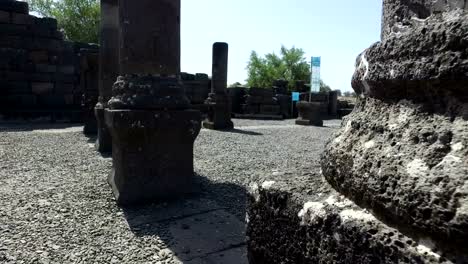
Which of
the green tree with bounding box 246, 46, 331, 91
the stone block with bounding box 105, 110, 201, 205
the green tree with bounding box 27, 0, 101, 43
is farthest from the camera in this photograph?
the green tree with bounding box 246, 46, 331, 91

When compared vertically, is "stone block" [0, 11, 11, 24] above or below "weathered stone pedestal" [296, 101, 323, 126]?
above

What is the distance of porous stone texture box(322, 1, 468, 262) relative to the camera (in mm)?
777

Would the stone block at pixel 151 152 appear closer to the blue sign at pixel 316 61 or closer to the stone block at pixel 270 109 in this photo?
the blue sign at pixel 316 61

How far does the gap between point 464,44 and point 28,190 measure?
4.41 m

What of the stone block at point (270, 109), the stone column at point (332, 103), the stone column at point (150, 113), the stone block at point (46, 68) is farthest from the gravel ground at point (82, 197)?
the stone column at point (332, 103)

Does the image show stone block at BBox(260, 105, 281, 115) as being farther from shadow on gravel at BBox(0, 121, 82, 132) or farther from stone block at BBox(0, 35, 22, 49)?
stone block at BBox(0, 35, 22, 49)

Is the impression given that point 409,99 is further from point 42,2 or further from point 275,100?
point 42,2

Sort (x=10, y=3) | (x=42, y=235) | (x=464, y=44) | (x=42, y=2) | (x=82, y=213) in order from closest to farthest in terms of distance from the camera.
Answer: (x=464, y=44)
(x=42, y=235)
(x=82, y=213)
(x=10, y=3)
(x=42, y=2)

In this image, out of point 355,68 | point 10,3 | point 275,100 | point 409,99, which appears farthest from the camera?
point 275,100

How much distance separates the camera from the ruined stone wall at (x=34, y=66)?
11945 mm

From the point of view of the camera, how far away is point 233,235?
9.80 ft

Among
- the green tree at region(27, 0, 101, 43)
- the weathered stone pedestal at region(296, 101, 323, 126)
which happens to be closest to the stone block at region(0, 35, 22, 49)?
the weathered stone pedestal at region(296, 101, 323, 126)

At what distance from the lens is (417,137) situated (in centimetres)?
92

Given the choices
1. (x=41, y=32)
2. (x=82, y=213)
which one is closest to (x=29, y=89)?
(x=41, y=32)
